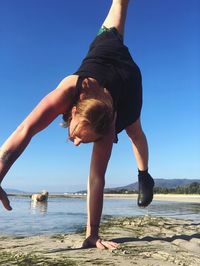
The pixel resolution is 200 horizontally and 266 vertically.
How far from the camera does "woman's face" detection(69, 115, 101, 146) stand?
12.5ft

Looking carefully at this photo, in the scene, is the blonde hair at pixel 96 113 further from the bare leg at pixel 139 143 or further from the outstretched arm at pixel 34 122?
the bare leg at pixel 139 143

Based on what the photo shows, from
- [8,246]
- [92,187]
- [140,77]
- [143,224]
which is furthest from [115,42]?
[143,224]

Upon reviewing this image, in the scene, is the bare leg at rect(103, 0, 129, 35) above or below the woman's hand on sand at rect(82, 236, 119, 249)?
above

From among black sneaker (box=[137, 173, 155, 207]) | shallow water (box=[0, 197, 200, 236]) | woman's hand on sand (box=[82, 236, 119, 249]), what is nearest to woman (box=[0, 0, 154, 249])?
woman's hand on sand (box=[82, 236, 119, 249])

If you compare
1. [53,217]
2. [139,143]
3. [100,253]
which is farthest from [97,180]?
[53,217]

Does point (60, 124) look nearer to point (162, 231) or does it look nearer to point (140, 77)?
point (140, 77)

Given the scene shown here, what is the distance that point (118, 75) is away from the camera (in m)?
4.31

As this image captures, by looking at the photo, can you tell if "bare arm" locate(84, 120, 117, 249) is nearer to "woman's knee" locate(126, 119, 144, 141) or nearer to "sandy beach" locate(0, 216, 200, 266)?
"sandy beach" locate(0, 216, 200, 266)

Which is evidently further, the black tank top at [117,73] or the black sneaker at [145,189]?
the black sneaker at [145,189]

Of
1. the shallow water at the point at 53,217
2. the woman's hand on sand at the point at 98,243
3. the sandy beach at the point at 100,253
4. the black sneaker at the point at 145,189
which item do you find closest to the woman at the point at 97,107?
the woman's hand on sand at the point at 98,243

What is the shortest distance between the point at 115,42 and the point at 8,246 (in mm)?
2497

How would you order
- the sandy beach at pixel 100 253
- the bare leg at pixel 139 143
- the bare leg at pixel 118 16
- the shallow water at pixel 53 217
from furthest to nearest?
1. the shallow water at pixel 53 217
2. the bare leg at pixel 139 143
3. the bare leg at pixel 118 16
4. the sandy beach at pixel 100 253

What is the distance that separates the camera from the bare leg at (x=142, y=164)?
5344 millimetres

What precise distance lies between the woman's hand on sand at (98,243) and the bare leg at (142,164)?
54.7 inches
